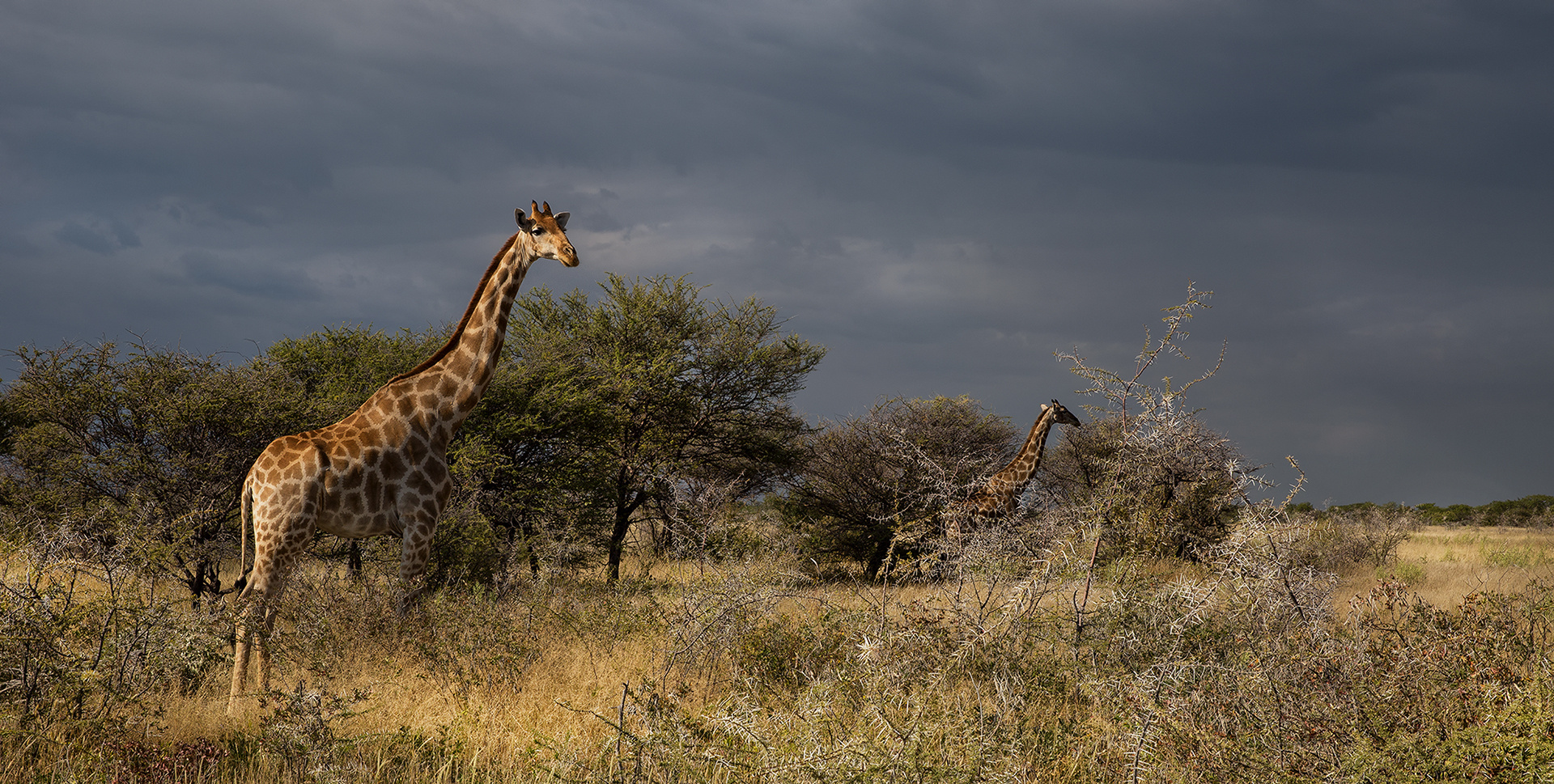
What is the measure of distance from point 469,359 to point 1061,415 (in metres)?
9.98

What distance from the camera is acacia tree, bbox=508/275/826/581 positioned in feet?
49.4

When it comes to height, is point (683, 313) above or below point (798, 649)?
above

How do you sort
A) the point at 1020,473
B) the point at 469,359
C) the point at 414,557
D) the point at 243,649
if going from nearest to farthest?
the point at 243,649
the point at 414,557
the point at 469,359
the point at 1020,473

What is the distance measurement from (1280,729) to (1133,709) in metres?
0.72

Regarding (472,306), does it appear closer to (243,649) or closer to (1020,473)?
(243,649)

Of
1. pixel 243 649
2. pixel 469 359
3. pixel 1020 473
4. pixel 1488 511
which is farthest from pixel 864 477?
pixel 1488 511

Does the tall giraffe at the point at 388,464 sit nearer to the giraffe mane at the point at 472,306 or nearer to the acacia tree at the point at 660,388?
the giraffe mane at the point at 472,306

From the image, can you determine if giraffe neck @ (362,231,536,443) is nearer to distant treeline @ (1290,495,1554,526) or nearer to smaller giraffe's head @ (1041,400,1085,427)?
smaller giraffe's head @ (1041,400,1085,427)

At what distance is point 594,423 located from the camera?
14.5m

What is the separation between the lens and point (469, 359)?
8.67 m

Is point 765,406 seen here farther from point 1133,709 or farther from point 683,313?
point 1133,709

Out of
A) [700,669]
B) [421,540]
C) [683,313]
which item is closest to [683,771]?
[700,669]

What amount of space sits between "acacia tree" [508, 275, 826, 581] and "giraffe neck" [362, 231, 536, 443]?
5.48m

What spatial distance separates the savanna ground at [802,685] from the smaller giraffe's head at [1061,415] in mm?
6996
